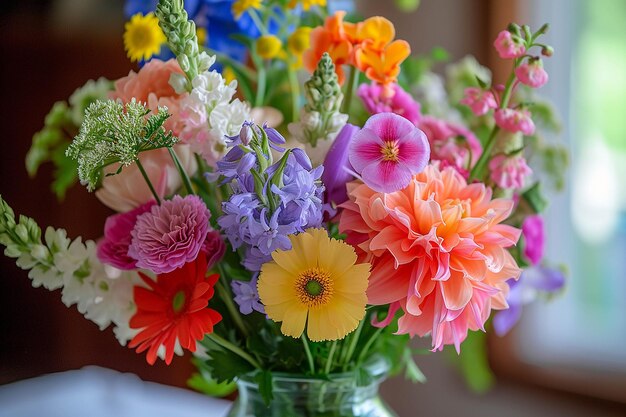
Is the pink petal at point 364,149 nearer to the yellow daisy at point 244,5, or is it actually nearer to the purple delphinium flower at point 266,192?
the purple delphinium flower at point 266,192

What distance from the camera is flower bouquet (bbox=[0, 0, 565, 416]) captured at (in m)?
0.40

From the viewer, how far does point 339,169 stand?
44 centimetres

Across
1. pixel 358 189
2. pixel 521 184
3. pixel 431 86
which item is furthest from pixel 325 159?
pixel 431 86

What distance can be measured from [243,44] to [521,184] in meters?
0.29

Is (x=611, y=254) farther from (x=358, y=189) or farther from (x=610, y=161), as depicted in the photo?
(x=358, y=189)

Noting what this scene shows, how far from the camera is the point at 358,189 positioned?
1.38 ft

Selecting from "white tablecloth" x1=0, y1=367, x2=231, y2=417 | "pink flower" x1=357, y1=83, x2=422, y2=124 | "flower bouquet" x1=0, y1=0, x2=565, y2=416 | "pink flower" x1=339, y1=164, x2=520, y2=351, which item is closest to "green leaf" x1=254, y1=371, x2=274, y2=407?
"flower bouquet" x1=0, y1=0, x2=565, y2=416

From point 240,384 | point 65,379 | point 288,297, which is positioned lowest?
point 65,379

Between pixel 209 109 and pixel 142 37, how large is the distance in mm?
129

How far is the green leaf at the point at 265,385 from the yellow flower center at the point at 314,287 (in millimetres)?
99

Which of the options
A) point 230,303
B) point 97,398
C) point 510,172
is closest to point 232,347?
→ point 230,303

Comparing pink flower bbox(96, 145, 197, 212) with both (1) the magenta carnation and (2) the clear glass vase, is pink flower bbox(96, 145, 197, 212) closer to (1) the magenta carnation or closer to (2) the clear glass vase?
(1) the magenta carnation

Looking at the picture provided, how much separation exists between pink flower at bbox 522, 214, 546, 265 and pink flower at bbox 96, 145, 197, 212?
0.28 meters

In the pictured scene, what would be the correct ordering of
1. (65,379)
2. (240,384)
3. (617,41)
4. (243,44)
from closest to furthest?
(240,384) → (243,44) → (65,379) → (617,41)
